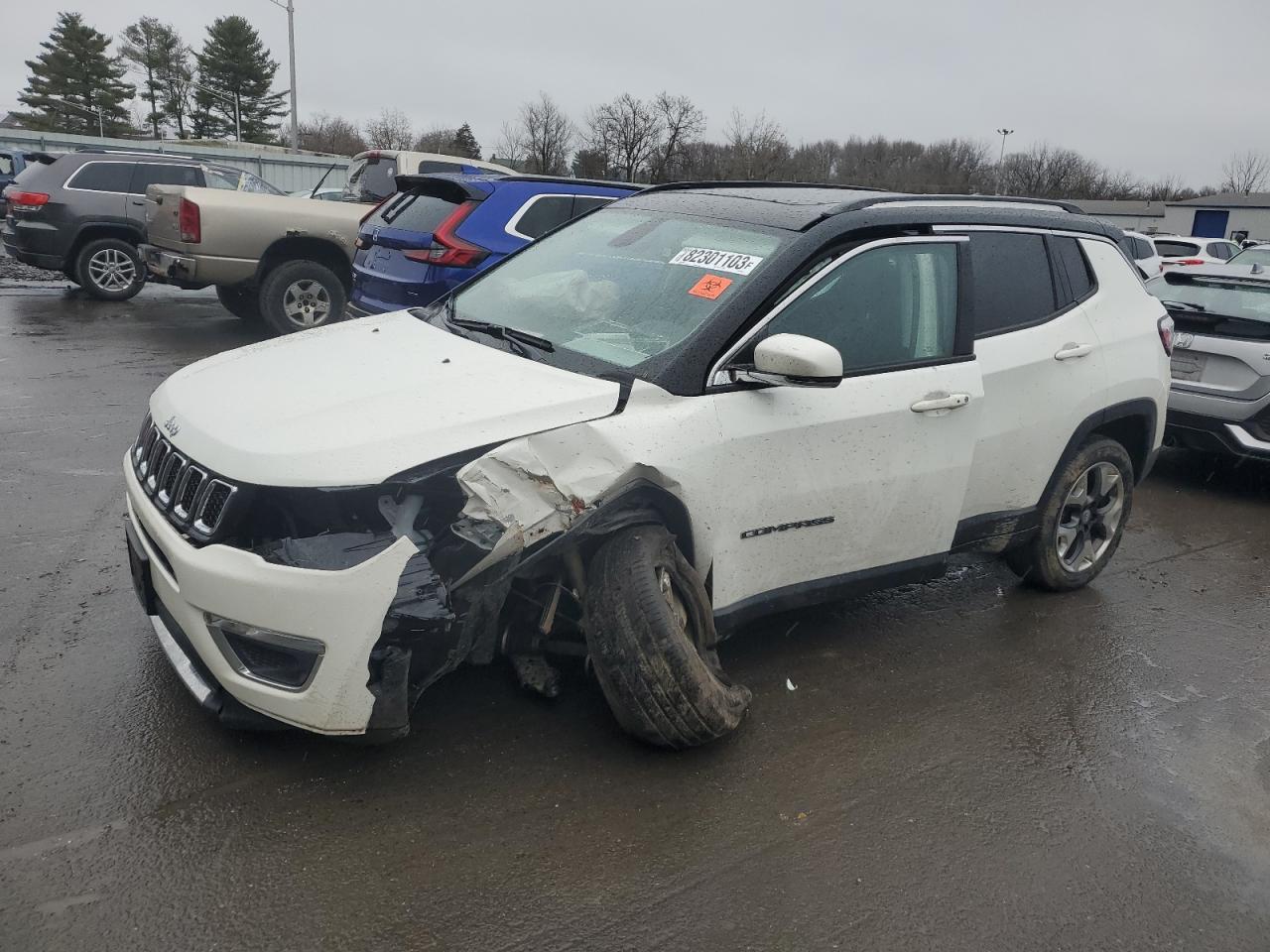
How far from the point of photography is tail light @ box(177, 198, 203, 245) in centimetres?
987

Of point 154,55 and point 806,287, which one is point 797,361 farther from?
point 154,55

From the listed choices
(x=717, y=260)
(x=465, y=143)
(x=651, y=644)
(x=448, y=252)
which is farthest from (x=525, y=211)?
(x=465, y=143)

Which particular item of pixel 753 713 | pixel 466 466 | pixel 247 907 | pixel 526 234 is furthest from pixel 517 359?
pixel 526 234

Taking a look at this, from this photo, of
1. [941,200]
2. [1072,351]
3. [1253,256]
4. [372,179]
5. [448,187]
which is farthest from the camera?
[1253,256]

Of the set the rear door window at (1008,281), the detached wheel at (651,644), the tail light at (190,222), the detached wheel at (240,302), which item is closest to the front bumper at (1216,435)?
the rear door window at (1008,281)

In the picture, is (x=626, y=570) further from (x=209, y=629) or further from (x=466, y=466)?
(x=209, y=629)

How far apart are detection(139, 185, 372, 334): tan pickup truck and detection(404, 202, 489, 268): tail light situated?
2.86m

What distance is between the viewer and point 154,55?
228 ft

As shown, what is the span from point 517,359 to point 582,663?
115cm

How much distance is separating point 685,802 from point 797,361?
143 centimetres

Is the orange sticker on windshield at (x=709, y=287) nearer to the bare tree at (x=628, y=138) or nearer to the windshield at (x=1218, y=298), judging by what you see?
the windshield at (x=1218, y=298)

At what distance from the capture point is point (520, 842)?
2.89 meters

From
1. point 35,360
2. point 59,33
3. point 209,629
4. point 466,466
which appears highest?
point 59,33

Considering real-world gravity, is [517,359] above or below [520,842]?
above
